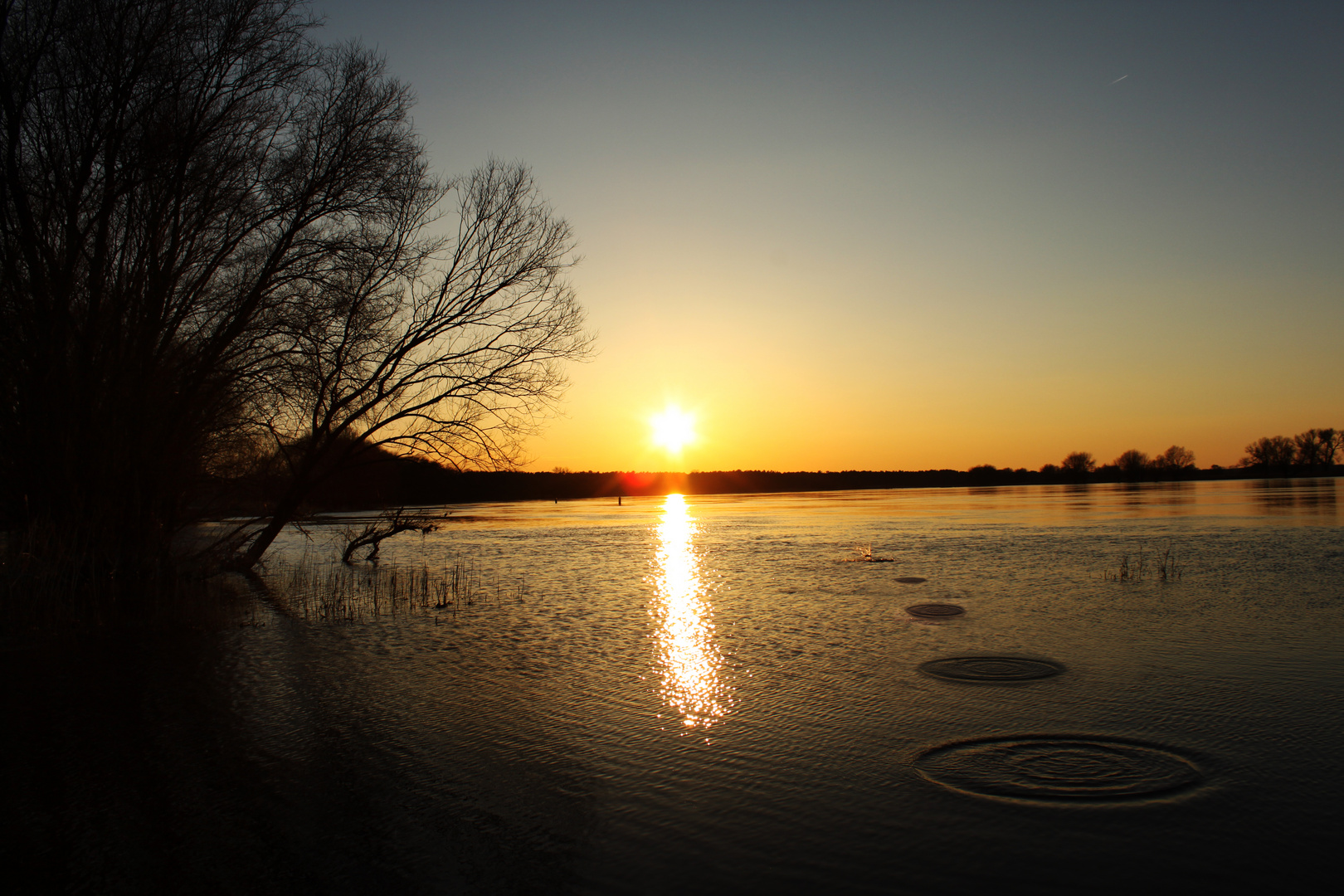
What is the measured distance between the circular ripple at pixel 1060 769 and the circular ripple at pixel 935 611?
6.49 m

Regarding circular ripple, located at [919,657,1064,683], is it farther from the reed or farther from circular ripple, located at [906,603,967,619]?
the reed

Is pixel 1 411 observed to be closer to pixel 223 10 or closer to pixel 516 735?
pixel 223 10

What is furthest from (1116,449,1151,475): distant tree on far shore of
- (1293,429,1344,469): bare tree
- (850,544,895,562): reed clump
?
(850,544,895,562): reed clump

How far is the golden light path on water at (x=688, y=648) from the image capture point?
8.44 metres

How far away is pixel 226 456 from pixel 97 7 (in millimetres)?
8756

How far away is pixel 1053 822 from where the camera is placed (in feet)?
17.4

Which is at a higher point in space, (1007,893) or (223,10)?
(223,10)

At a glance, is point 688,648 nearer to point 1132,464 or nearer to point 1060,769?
point 1060,769

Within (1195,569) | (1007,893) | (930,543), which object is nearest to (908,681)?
(1007,893)

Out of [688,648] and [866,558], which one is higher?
[866,558]

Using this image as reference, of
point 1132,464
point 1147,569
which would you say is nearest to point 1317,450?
point 1132,464

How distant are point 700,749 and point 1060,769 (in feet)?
9.15

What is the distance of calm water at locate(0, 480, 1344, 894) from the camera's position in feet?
16.0

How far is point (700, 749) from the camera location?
7.01 m
